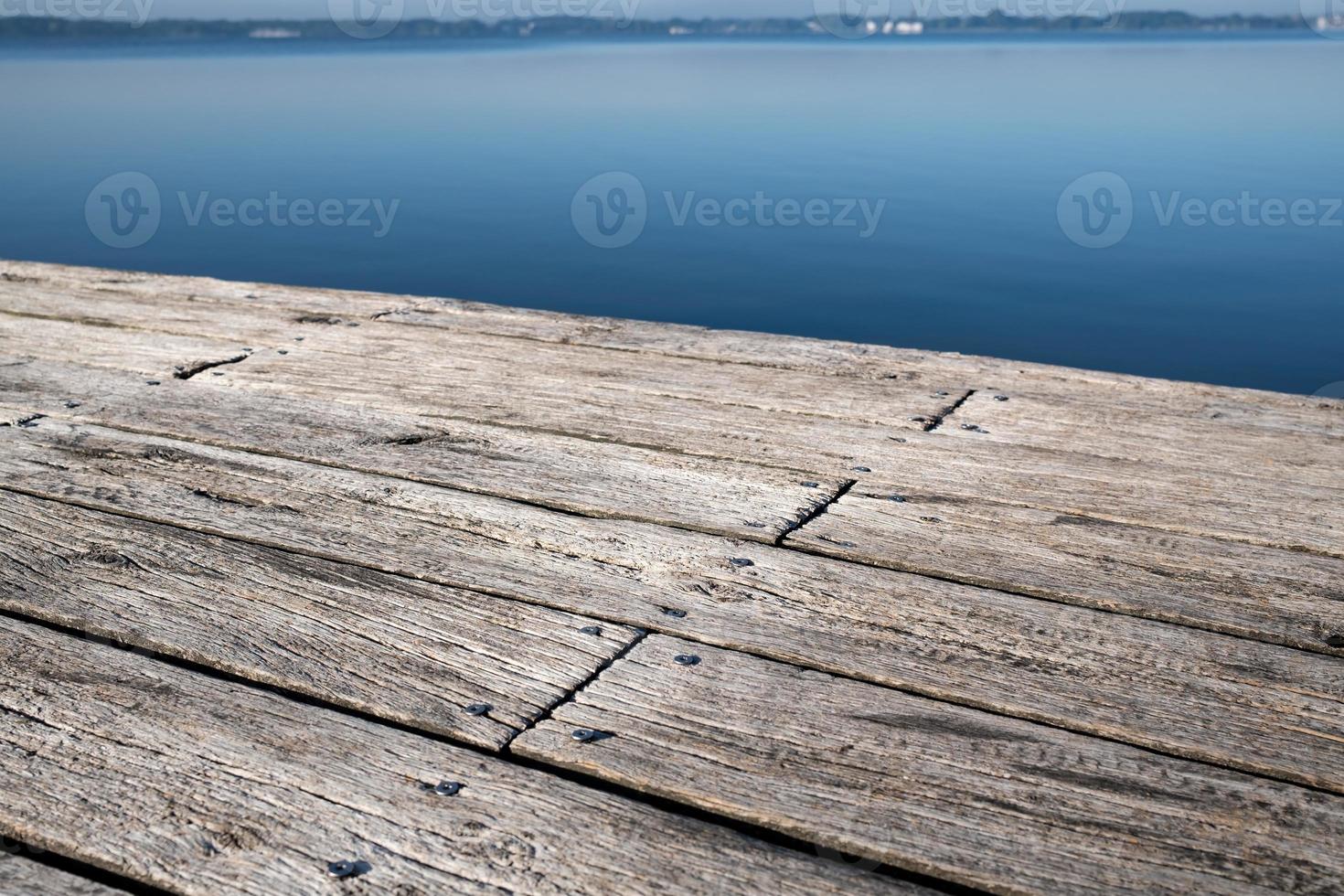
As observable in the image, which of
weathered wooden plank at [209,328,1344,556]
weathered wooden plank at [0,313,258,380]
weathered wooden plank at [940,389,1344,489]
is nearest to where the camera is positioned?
weathered wooden plank at [209,328,1344,556]

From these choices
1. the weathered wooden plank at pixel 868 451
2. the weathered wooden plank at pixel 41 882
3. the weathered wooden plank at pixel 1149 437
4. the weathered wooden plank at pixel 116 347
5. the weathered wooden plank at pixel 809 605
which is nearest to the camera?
the weathered wooden plank at pixel 41 882

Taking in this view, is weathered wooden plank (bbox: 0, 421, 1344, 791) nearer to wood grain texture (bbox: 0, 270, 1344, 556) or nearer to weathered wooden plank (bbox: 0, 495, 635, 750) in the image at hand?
weathered wooden plank (bbox: 0, 495, 635, 750)

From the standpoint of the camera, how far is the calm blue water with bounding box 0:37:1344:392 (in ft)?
41.5

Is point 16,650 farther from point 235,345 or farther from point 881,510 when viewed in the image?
point 235,345

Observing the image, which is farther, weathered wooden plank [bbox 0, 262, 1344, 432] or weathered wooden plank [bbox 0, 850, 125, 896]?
weathered wooden plank [bbox 0, 262, 1344, 432]

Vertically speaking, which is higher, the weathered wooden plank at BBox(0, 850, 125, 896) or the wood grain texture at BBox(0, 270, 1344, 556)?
the wood grain texture at BBox(0, 270, 1344, 556)

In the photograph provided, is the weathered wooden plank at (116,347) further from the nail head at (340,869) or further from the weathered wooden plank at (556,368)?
the nail head at (340,869)

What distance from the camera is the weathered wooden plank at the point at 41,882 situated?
1225 millimetres

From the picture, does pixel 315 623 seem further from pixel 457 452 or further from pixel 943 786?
pixel 943 786

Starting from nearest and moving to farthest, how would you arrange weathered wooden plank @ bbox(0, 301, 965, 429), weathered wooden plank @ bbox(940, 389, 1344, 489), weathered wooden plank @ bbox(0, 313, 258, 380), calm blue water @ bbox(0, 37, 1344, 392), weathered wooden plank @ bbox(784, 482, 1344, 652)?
weathered wooden plank @ bbox(784, 482, 1344, 652)
weathered wooden plank @ bbox(940, 389, 1344, 489)
weathered wooden plank @ bbox(0, 301, 965, 429)
weathered wooden plank @ bbox(0, 313, 258, 380)
calm blue water @ bbox(0, 37, 1344, 392)

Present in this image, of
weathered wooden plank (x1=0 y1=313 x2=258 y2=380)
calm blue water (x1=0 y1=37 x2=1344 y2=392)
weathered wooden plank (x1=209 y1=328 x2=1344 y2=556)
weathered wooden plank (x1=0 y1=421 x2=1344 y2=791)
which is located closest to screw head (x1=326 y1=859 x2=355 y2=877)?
weathered wooden plank (x1=0 y1=421 x2=1344 y2=791)

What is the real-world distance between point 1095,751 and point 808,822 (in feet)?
1.24

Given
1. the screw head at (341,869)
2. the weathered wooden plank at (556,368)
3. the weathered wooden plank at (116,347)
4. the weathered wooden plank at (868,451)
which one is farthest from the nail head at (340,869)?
the weathered wooden plank at (116,347)

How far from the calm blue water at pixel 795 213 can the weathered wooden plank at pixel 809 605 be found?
999 centimetres
